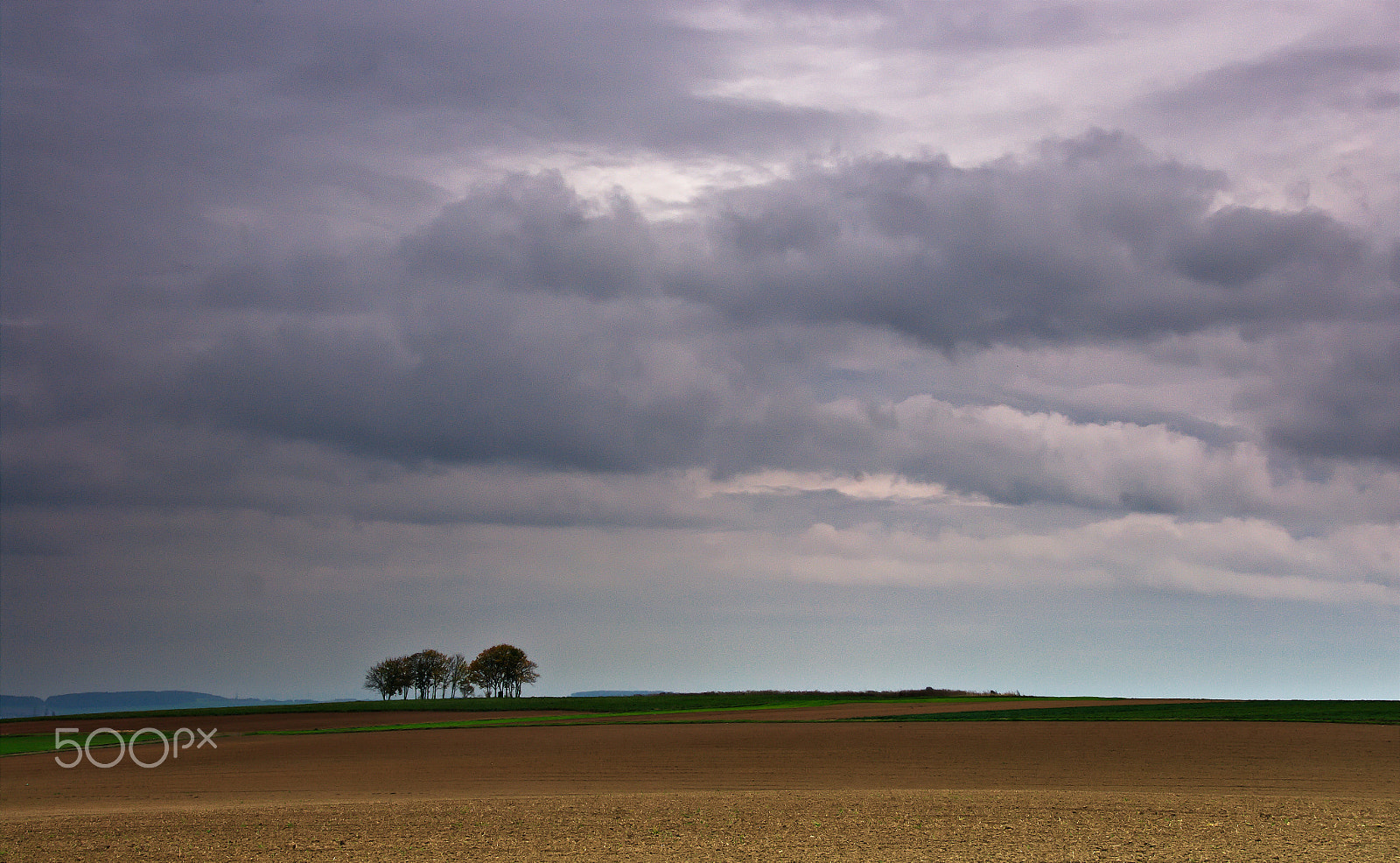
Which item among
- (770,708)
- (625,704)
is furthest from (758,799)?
(625,704)

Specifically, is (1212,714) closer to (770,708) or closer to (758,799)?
(770,708)

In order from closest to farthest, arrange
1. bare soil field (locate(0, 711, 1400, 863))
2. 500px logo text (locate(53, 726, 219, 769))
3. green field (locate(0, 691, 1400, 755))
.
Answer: bare soil field (locate(0, 711, 1400, 863))
500px logo text (locate(53, 726, 219, 769))
green field (locate(0, 691, 1400, 755))

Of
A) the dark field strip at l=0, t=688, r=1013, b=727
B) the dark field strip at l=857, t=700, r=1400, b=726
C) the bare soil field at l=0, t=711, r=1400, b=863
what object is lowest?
the dark field strip at l=0, t=688, r=1013, b=727

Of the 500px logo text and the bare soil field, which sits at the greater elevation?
the bare soil field

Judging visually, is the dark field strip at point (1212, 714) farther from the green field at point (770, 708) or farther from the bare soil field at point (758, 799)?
the bare soil field at point (758, 799)

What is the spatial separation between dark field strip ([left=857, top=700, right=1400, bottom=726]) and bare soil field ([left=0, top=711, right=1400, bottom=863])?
6.87 meters

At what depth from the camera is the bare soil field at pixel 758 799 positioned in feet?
89.6

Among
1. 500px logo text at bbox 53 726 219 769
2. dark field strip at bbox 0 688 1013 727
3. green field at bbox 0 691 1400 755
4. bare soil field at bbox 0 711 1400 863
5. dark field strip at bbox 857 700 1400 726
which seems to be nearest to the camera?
bare soil field at bbox 0 711 1400 863

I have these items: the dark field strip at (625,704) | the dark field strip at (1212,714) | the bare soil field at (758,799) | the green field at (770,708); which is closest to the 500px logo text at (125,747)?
the green field at (770,708)

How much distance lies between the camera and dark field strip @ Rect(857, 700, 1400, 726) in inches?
2972

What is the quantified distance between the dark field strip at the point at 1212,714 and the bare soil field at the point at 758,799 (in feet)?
22.5

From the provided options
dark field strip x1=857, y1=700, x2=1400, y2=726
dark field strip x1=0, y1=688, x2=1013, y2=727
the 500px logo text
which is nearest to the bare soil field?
the 500px logo text

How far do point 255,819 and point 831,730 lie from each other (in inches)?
1839

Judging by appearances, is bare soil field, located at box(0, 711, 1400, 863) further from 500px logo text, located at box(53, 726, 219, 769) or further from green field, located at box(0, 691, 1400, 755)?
green field, located at box(0, 691, 1400, 755)
